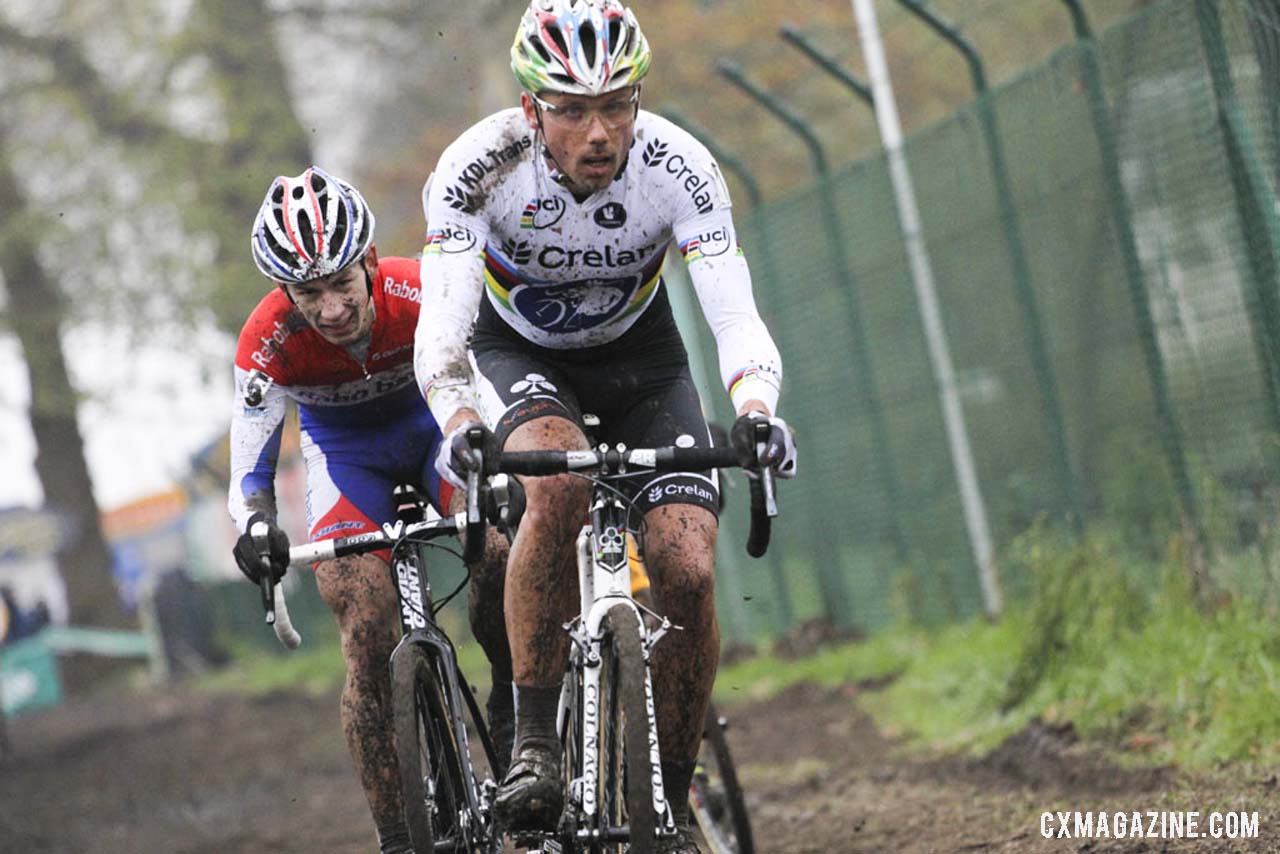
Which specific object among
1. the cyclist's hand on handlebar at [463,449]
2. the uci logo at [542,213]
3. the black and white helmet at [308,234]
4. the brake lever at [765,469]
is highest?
the black and white helmet at [308,234]

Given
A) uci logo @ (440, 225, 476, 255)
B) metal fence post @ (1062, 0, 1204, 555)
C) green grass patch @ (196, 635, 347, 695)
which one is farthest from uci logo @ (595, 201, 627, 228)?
green grass patch @ (196, 635, 347, 695)

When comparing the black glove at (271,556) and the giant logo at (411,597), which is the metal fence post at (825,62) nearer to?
the giant logo at (411,597)

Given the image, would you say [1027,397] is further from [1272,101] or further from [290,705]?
[290,705]

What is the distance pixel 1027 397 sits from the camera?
32.7 feet

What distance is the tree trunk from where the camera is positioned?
901 inches

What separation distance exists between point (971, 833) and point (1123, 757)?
38.8 inches

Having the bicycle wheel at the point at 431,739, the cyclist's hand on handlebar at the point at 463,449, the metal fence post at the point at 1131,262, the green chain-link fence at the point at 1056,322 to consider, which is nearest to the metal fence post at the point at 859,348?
the green chain-link fence at the point at 1056,322

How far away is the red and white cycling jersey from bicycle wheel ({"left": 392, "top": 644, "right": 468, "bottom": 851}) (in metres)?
0.82

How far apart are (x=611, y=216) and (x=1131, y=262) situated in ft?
12.8

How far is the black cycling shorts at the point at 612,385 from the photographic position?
17.2 ft

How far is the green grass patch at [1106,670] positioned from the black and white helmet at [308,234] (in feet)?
5.95

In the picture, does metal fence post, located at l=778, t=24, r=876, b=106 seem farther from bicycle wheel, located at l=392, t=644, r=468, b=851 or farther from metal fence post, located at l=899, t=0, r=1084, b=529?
bicycle wheel, located at l=392, t=644, r=468, b=851

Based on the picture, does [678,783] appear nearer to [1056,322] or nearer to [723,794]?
[723,794]

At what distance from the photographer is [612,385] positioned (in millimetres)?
5547
